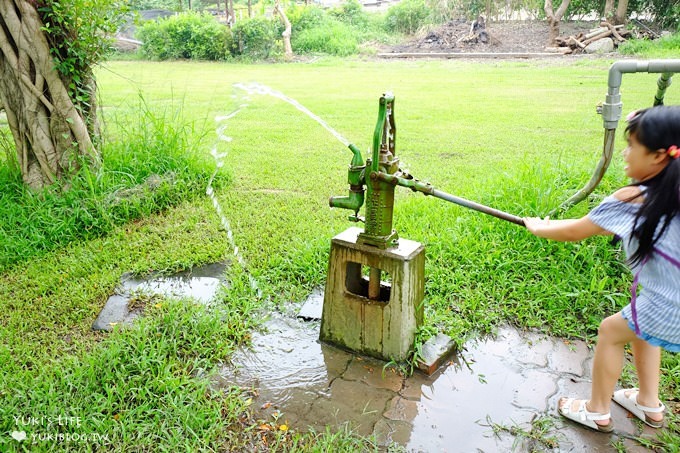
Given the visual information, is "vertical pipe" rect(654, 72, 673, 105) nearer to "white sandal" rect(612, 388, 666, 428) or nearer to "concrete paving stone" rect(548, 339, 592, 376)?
"concrete paving stone" rect(548, 339, 592, 376)

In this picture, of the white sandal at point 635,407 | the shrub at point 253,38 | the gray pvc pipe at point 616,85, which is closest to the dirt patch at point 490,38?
the shrub at point 253,38

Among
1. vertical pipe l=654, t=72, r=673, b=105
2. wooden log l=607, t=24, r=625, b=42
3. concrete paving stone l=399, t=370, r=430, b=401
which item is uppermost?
wooden log l=607, t=24, r=625, b=42

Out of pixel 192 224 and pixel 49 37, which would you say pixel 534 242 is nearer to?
pixel 192 224

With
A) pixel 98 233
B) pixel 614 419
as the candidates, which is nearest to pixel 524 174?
pixel 614 419

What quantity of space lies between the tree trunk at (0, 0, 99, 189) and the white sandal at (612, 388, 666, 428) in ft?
12.5

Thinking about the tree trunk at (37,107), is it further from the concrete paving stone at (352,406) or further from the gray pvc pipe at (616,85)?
the gray pvc pipe at (616,85)

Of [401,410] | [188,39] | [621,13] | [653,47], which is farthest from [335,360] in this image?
[188,39]

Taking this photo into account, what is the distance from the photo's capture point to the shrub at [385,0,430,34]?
18.1 m

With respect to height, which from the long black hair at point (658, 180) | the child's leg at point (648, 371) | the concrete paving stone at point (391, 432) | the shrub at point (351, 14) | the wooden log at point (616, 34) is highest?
the shrub at point (351, 14)

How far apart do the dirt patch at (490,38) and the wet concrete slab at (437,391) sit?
43.4 ft

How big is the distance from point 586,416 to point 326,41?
15.7 meters

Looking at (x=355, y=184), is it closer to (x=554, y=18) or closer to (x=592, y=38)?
(x=592, y=38)

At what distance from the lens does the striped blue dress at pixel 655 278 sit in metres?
1.69

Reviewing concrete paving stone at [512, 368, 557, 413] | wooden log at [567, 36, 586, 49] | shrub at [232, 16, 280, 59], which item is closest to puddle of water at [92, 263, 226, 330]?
concrete paving stone at [512, 368, 557, 413]
